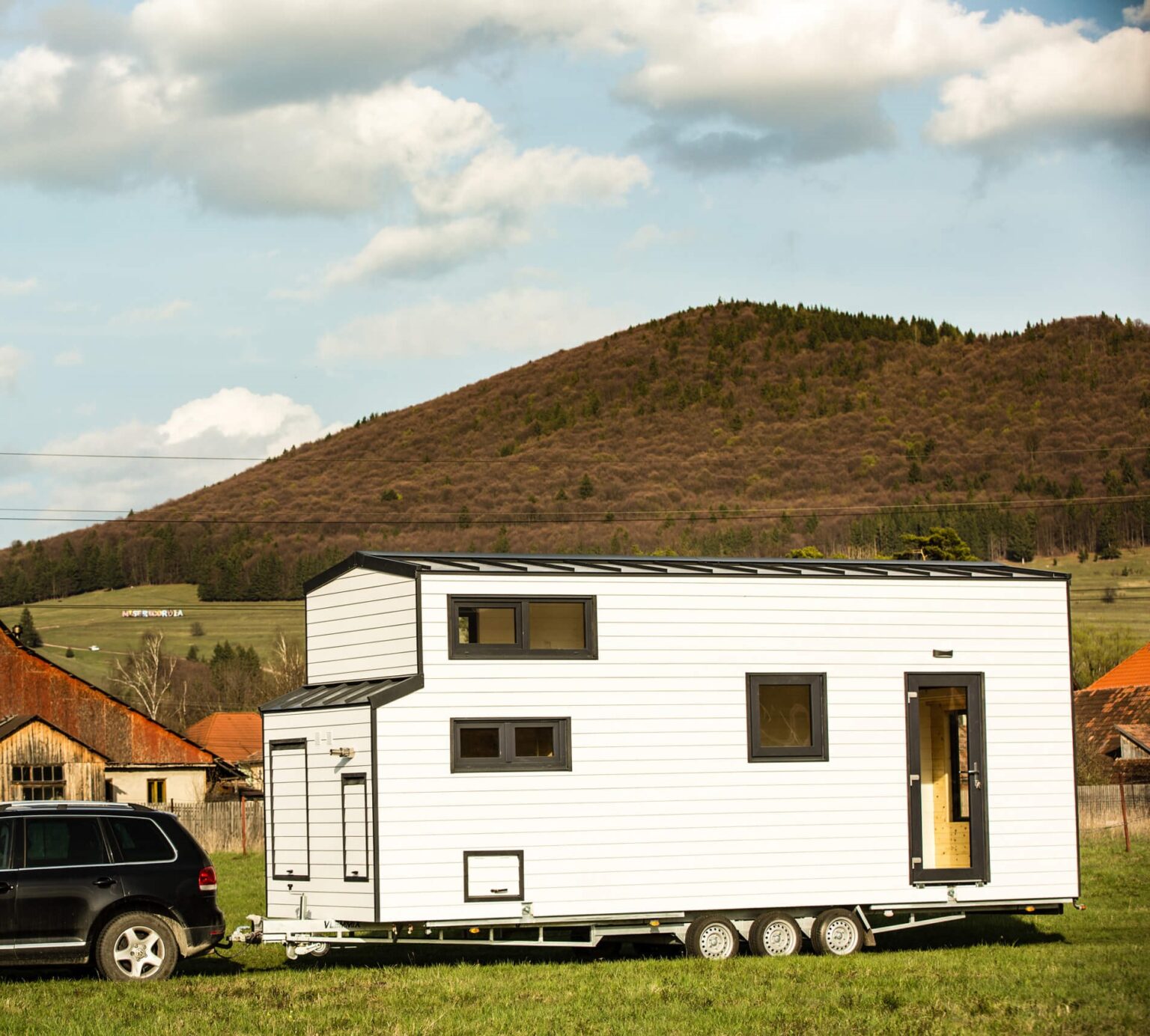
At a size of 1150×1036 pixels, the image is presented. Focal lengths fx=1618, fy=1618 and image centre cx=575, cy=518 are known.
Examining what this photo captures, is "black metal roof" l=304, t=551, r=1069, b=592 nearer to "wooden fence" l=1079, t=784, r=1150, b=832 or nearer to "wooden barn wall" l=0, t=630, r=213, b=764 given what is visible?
"wooden fence" l=1079, t=784, r=1150, b=832

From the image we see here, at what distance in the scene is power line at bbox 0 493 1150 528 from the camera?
110000 millimetres

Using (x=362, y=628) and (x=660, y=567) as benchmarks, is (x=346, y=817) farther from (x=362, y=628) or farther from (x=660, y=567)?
(x=660, y=567)

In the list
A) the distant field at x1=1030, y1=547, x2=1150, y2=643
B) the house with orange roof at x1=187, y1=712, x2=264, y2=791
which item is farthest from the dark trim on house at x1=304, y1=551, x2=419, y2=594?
the distant field at x1=1030, y1=547, x2=1150, y2=643

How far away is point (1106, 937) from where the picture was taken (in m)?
19.0

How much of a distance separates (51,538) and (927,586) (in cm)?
11376

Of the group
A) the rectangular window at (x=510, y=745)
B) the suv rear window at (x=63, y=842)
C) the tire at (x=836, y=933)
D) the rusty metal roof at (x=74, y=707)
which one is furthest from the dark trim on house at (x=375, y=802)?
the rusty metal roof at (x=74, y=707)

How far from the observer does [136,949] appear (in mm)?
14797

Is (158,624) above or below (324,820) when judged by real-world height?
above

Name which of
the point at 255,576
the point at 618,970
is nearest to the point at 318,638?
the point at 618,970

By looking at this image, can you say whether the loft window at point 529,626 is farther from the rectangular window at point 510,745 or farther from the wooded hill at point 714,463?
the wooded hill at point 714,463

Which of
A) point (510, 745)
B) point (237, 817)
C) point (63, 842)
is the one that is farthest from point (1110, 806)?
point (63, 842)

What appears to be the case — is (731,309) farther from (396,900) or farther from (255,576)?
(396,900)

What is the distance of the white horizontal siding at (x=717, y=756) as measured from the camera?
53.7ft

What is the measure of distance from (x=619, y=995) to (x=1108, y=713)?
3944cm
